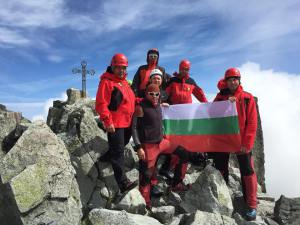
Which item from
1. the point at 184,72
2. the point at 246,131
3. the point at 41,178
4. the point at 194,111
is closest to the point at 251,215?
the point at 246,131

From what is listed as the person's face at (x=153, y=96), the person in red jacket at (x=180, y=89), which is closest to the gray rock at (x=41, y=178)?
the person's face at (x=153, y=96)

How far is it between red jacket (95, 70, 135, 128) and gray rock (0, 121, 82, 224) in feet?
5.53

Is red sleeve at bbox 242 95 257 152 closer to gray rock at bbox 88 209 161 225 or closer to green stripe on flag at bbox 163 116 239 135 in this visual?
green stripe on flag at bbox 163 116 239 135

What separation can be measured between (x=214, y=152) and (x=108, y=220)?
4.94 m

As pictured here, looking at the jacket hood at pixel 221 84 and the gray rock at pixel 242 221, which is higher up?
the jacket hood at pixel 221 84

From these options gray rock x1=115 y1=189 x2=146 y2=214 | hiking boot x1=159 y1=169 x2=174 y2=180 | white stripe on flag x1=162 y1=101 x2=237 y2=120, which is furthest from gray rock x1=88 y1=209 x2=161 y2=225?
white stripe on flag x1=162 y1=101 x2=237 y2=120

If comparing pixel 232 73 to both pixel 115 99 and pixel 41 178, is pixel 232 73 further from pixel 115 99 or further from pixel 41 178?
pixel 41 178

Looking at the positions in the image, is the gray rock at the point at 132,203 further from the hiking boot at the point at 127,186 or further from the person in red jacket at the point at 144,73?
the person in red jacket at the point at 144,73

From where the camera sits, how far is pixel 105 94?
1004 cm

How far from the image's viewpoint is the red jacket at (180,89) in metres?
12.5

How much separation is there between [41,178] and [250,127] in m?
6.10

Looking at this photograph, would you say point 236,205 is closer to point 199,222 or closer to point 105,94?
point 199,222

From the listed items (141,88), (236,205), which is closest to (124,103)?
(141,88)

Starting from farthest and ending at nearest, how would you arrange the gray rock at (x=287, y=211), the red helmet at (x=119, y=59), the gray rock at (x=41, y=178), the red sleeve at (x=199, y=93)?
the red sleeve at (x=199, y=93) < the gray rock at (x=287, y=211) < the red helmet at (x=119, y=59) < the gray rock at (x=41, y=178)
